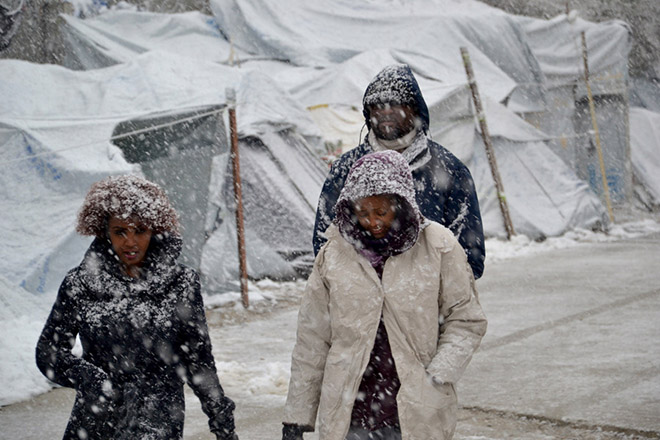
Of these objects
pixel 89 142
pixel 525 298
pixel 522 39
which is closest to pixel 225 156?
pixel 89 142

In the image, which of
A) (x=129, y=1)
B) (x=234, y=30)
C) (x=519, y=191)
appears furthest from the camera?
(x=129, y=1)

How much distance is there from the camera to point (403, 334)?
8.46ft

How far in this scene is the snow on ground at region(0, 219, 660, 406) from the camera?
5680 mm

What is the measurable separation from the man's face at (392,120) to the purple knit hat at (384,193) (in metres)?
0.73

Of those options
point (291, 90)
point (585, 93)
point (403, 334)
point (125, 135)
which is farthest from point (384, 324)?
point (585, 93)

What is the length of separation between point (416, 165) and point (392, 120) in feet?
0.76

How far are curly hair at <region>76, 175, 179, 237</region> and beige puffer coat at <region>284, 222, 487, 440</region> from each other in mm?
618

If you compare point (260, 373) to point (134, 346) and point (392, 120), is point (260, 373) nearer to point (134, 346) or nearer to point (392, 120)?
point (392, 120)

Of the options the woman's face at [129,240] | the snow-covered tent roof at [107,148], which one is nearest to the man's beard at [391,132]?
the woman's face at [129,240]

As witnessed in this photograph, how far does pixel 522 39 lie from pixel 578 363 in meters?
12.5

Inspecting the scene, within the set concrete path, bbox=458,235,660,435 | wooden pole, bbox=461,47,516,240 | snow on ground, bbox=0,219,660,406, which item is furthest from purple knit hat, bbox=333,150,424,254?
wooden pole, bbox=461,47,516,240

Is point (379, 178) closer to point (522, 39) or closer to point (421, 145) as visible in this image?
point (421, 145)

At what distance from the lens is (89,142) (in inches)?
329

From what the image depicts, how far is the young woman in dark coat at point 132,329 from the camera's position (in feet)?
8.84
